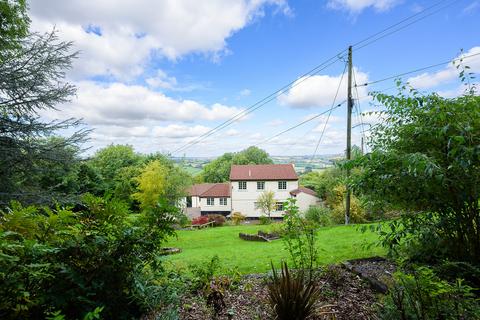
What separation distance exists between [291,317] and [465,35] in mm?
5989

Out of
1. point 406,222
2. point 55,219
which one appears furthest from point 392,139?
point 55,219

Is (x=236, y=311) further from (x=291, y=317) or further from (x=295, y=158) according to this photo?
(x=295, y=158)

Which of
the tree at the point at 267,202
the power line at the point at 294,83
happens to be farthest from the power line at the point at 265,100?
the tree at the point at 267,202

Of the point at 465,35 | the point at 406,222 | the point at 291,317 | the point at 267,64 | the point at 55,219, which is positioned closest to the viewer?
the point at 55,219

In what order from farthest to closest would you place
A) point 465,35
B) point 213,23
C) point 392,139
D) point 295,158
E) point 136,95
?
point 295,158
point 136,95
point 213,23
point 465,35
point 392,139

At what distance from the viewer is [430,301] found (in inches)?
69.1

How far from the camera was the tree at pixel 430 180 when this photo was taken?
7.51 ft

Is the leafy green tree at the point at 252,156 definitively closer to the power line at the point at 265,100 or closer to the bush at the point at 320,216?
the power line at the point at 265,100

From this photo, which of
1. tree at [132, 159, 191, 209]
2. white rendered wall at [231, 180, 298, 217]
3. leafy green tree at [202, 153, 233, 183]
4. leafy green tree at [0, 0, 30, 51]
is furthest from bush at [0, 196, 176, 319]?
leafy green tree at [202, 153, 233, 183]

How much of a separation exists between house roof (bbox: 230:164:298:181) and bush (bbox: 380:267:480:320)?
26626mm

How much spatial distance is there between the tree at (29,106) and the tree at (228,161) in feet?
132

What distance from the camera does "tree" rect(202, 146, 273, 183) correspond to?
166ft

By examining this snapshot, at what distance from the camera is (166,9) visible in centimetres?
668

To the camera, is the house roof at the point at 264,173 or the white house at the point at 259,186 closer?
the white house at the point at 259,186
